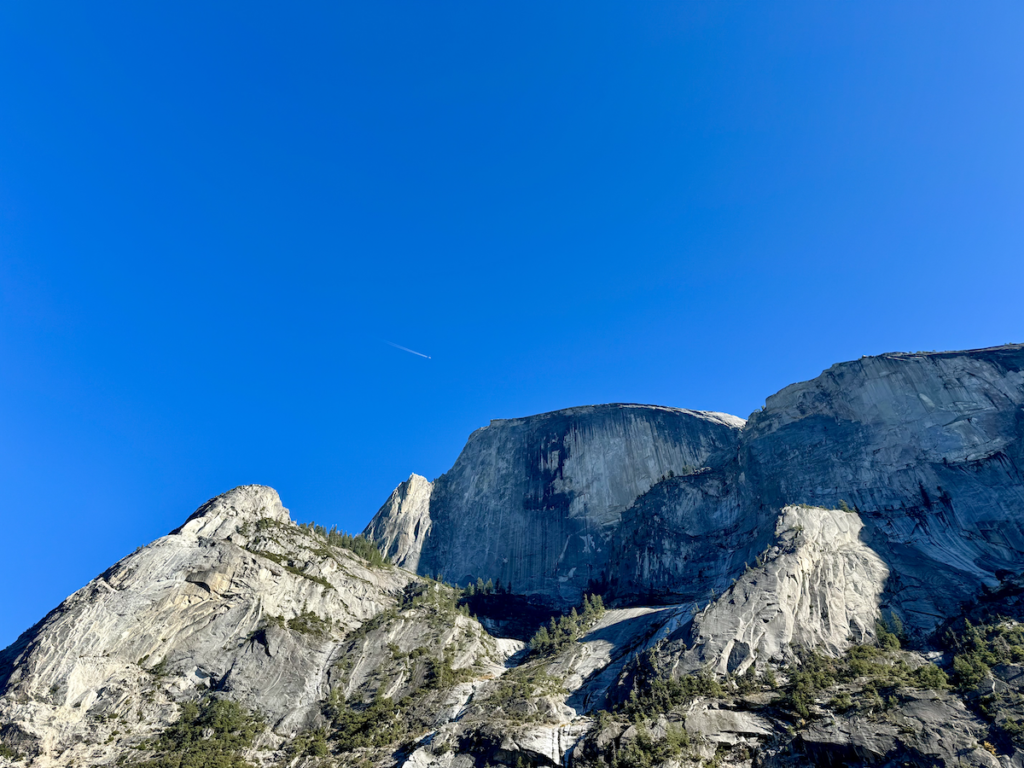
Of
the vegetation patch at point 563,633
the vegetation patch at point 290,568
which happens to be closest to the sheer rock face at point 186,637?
the vegetation patch at point 290,568

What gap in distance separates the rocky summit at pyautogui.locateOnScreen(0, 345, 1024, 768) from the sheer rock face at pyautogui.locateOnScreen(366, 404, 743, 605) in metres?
3.14

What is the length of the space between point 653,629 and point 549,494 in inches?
2390

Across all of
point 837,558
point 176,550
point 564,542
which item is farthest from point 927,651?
point 176,550

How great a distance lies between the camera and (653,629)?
248 ft

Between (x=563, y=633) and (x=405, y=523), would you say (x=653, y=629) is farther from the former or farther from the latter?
(x=405, y=523)

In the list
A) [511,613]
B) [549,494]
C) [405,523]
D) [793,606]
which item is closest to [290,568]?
[511,613]

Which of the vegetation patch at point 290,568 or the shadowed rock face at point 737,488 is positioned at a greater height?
the shadowed rock face at point 737,488

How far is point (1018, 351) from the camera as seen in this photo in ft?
315

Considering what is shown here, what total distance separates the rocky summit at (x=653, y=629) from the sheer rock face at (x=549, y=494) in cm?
314

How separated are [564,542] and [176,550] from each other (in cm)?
7251

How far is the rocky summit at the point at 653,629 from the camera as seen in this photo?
51812 mm

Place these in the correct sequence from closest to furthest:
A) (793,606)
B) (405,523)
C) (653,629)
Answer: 1. (793,606)
2. (653,629)
3. (405,523)

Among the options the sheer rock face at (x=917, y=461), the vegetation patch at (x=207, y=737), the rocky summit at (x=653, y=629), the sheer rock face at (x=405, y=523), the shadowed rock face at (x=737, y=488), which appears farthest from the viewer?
the sheer rock face at (x=405, y=523)

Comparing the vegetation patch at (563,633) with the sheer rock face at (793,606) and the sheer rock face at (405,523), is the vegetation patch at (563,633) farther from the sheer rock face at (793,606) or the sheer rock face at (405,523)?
the sheer rock face at (405,523)
